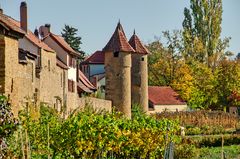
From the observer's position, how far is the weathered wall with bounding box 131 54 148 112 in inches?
2277

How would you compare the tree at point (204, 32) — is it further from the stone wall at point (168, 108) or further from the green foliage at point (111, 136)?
the green foliage at point (111, 136)

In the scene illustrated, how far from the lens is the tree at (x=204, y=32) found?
78062 mm

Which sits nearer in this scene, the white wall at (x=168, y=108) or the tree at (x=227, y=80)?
the white wall at (x=168, y=108)

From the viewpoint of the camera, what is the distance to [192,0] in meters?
80.4

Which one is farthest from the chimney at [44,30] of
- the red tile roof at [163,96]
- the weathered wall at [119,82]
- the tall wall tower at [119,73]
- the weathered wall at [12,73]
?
the weathered wall at [12,73]

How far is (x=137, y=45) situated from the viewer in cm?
5953

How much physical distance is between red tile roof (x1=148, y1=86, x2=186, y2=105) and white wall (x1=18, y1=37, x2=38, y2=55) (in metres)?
34.5

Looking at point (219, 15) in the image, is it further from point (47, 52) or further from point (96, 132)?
point (96, 132)

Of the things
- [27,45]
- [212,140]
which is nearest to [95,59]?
[27,45]

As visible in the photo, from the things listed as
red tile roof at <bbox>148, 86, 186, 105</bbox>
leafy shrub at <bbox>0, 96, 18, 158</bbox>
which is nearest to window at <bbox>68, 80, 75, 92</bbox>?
red tile roof at <bbox>148, 86, 186, 105</bbox>

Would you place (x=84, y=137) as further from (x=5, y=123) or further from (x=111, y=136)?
(x=5, y=123)

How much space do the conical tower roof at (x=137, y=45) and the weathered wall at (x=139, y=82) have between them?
60cm

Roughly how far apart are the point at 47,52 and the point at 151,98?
107 ft

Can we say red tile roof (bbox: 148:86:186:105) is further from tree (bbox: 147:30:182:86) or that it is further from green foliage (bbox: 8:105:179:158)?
green foliage (bbox: 8:105:179:158)
